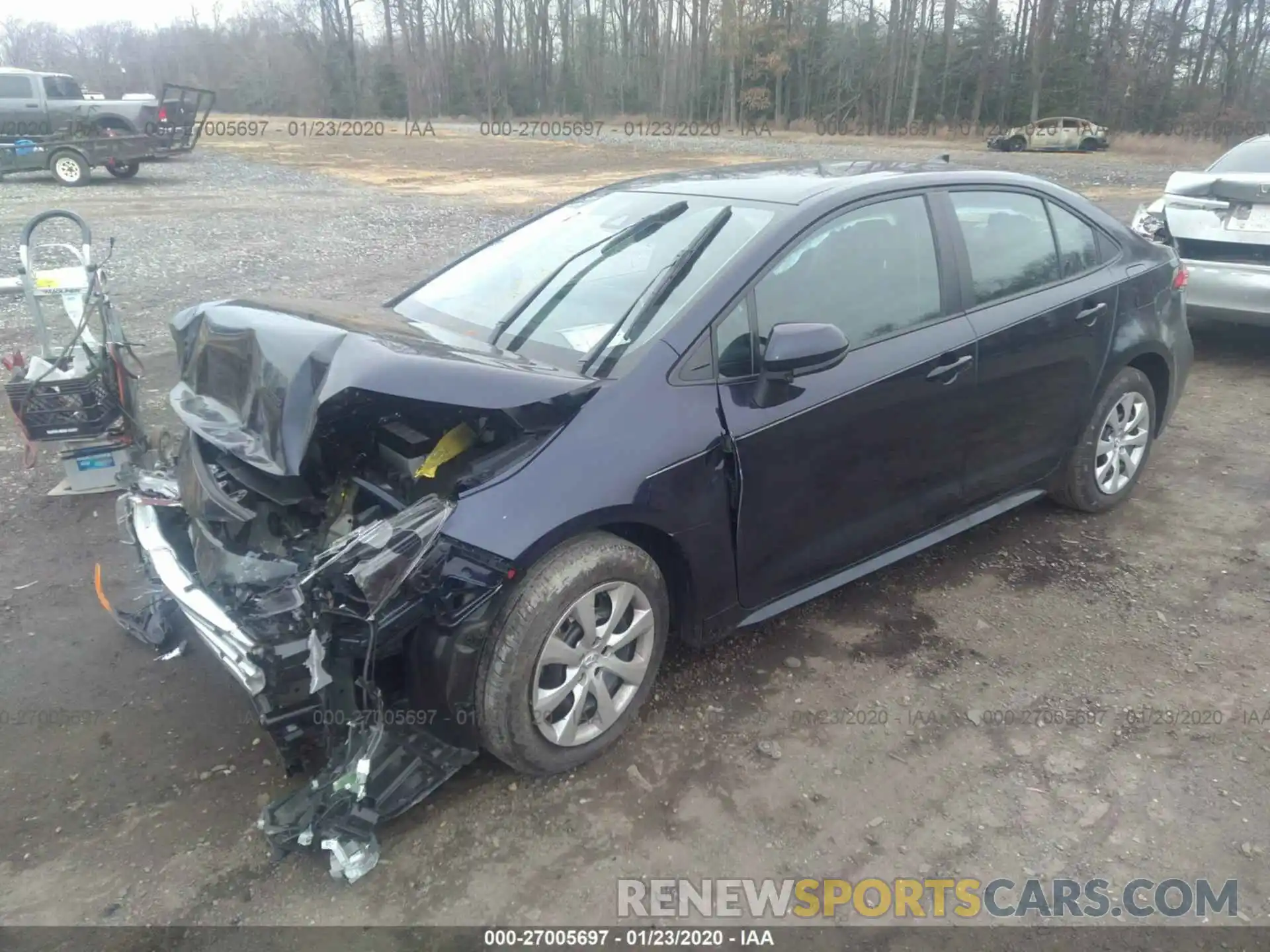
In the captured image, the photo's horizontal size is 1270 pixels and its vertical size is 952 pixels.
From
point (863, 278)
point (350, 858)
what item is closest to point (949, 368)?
point (863, 278)

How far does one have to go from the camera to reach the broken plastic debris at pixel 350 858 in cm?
238

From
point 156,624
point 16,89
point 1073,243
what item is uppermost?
point 16,89

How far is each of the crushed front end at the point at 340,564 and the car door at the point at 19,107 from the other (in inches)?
801

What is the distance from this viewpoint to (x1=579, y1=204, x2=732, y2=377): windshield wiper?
290 cm

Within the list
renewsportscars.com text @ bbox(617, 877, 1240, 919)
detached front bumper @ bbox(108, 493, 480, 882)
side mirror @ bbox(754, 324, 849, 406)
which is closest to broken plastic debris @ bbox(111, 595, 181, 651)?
detached front bumper @ bbox(108, 493, 480, 882)

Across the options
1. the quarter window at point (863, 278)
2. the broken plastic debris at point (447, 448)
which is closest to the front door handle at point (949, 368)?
the quarter window at point (863, 278)

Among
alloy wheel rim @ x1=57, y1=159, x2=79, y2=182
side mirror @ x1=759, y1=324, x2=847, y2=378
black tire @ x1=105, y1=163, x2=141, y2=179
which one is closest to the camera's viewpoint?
side mirror @ x1=759, y1=324, x2=847, y2=378

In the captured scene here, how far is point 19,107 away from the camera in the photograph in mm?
18594

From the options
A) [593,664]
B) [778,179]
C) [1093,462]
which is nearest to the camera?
[593,664]

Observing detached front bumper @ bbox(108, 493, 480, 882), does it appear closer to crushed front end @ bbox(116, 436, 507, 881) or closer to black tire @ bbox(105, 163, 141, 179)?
crushed front end @ bbox(116, 436, 507, 881)

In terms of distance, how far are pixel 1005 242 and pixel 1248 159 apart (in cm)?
493

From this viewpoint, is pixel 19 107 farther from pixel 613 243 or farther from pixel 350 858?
pixel 350 858

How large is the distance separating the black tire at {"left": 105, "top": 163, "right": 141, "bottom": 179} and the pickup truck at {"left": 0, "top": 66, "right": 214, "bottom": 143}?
66 centimetres

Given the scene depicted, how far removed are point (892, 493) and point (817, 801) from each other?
124 centimetres
